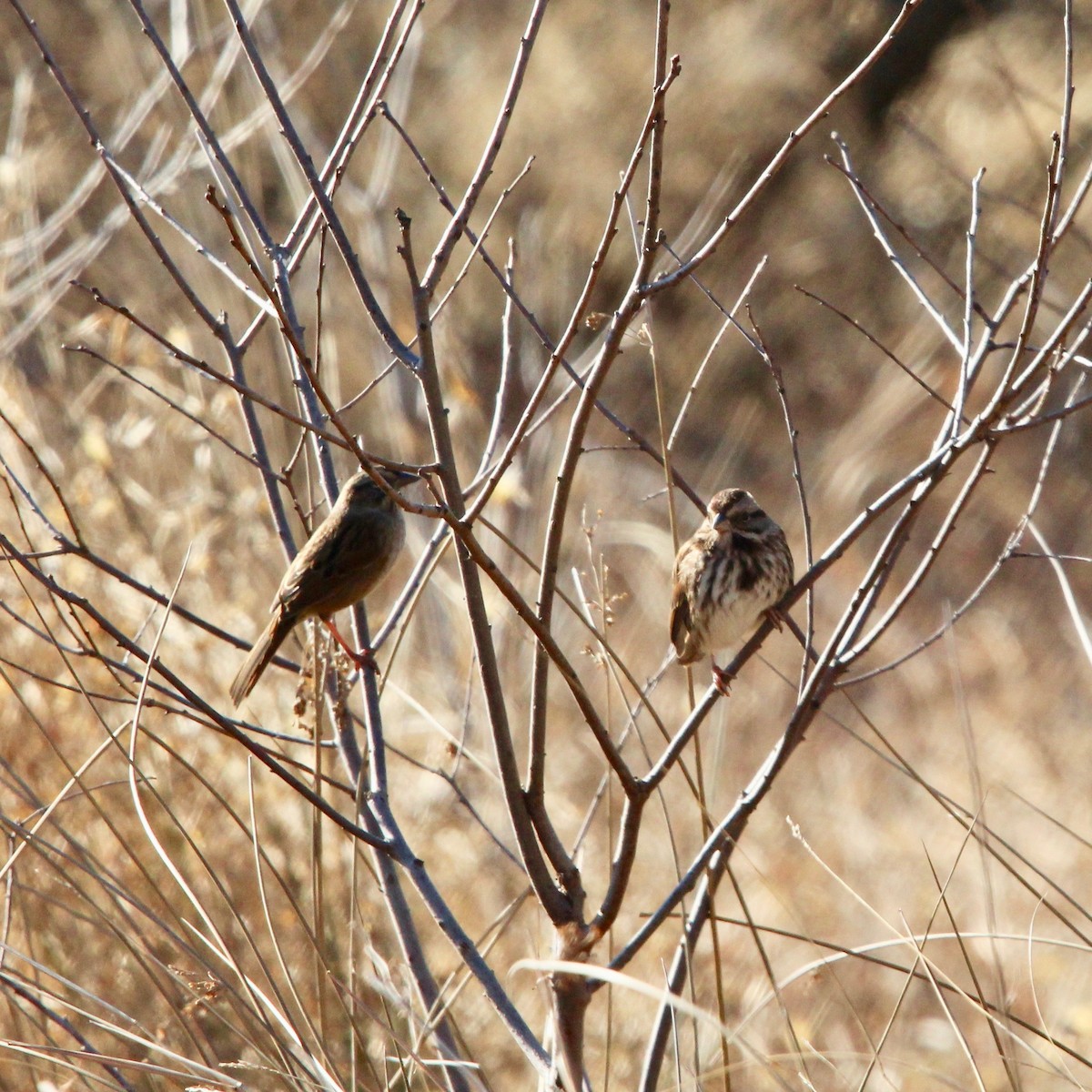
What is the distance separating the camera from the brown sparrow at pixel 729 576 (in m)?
4.55

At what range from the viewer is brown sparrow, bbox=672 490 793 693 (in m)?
4.55

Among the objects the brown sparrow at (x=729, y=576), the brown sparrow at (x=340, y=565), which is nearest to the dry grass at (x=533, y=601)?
the brown sparrow at (x=340, y=565)

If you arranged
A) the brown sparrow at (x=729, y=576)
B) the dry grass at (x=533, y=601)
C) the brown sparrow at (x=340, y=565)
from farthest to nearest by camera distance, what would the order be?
the brown sparrow at (x=729, y=576) < the brown sparrow at (x=340, y=565) < the dry grass at (x=533, y=601)

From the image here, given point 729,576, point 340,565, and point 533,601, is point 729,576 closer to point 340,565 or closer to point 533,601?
point 340,565

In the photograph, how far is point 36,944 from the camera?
14.5ft

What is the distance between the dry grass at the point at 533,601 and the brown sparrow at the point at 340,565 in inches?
12.1

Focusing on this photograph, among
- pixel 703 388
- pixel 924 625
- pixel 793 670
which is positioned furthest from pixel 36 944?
pixel 703 388

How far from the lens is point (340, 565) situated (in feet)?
16.2

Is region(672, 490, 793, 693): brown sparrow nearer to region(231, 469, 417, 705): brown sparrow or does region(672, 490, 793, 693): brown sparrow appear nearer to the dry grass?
the dry grass

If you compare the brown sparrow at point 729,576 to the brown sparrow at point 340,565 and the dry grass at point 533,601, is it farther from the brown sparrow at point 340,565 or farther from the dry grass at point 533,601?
the brown sparrow at point 340,565

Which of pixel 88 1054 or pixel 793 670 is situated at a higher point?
pixel 793 670

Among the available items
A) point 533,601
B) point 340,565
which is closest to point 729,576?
point 340,565

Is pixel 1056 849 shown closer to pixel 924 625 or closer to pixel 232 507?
pixel 924 625

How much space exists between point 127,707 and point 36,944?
4.26 ft
